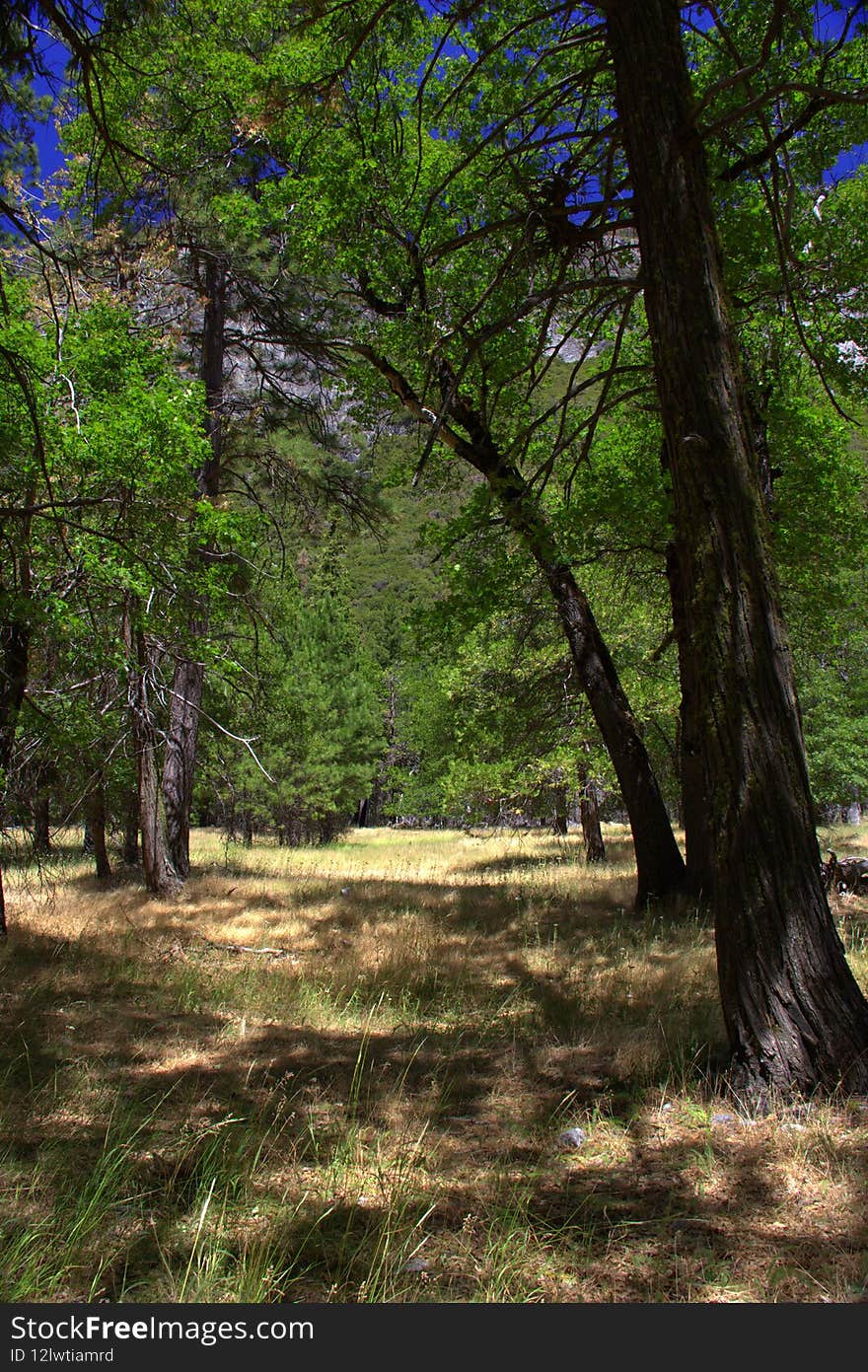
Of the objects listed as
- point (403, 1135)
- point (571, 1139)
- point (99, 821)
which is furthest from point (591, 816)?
point (403, 1135)

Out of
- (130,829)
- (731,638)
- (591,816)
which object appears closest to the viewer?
(731,638)

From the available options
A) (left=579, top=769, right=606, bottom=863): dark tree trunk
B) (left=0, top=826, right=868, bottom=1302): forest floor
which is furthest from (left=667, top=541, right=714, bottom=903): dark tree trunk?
(left=579, top=769, right=606, bottom=863): dark tree trunk

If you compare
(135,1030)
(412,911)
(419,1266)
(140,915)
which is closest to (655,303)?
(419,1266)

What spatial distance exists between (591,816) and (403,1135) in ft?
50.9

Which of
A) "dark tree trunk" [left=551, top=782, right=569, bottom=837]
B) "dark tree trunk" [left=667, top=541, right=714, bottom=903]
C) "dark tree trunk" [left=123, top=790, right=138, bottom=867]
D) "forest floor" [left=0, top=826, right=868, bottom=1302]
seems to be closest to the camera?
"forest floor" [left=0, top=826, right=868, bottom=1302]

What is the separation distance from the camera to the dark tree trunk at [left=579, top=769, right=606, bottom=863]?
17.7 metres

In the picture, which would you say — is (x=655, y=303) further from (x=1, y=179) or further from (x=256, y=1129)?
(x=256, y=1129)

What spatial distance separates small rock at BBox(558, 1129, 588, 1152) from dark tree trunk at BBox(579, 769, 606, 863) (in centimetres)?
1417

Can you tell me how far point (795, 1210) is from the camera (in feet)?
8.91

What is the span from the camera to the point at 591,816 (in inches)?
725

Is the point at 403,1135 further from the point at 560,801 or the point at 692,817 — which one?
the point at 560,801

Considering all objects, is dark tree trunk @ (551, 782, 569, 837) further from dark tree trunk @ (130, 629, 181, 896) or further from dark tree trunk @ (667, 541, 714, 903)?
dark tree trunk @ (130, 629, 181, 896)

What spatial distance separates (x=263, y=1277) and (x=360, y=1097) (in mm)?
1733

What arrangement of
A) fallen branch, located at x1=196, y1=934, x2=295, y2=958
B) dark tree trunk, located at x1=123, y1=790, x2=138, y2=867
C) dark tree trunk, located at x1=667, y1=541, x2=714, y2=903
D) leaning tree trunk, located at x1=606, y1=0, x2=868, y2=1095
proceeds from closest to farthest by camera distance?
leaning tree trunk, located at x1=606, y1=0, x2=868, y2=1095 < fallen branch, located at x1=196, y1=934, x2=295, y2=958 < dark tree trunk, located at x1=667, y1=541, x2=714, y2=903 < dark tree trunk, located at x1=123, y1=790, x2=138, y2=867
